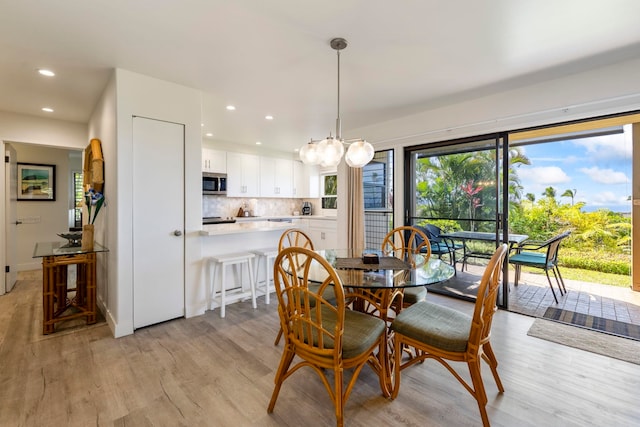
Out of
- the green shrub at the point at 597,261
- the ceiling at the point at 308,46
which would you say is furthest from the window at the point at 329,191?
the green shrub at the point at 597,261

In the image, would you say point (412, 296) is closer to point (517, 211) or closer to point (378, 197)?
point (378, 197)

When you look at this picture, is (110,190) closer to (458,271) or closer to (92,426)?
(92,426)

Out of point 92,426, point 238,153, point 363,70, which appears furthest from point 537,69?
point 238,153

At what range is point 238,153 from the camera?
18.8 ft

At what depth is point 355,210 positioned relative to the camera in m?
4.56

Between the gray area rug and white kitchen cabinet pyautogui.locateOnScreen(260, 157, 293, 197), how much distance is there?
16.3ft

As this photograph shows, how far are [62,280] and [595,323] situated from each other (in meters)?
5.55

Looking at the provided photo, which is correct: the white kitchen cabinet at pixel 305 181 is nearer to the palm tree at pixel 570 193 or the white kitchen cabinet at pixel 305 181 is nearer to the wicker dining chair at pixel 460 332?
the palm tree at pixel 570 193

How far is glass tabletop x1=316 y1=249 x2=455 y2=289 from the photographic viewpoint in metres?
1.74

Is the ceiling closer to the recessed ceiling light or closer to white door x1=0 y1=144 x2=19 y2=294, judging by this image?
the recessed ceiling light

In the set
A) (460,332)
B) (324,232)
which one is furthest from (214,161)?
(460,332)

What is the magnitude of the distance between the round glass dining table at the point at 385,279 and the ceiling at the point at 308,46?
170 cm

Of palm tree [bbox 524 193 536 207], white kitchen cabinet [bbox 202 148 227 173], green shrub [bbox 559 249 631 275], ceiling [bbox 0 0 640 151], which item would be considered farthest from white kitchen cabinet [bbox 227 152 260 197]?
green shrub [bbox 559 249 631 275]

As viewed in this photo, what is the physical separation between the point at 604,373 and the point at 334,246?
3459mm
